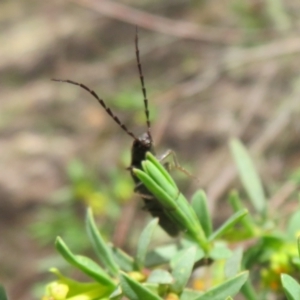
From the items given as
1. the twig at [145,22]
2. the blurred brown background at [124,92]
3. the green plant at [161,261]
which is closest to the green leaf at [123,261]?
the green plant at [161,261]

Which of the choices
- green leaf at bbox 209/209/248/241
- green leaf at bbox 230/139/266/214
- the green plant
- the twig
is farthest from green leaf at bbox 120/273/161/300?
the twig

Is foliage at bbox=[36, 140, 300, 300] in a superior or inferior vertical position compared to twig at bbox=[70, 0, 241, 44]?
inferior

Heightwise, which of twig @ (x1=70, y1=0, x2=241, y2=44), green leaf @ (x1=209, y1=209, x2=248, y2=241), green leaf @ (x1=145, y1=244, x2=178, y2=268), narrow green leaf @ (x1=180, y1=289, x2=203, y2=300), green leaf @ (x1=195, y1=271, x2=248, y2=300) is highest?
twig @ (x1=70, y1=0, x2=241, y2=44)

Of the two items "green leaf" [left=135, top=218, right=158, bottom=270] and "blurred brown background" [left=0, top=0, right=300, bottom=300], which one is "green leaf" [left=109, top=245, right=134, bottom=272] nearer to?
"green leaf" [left=135, top=218, right=158, bottom=270]

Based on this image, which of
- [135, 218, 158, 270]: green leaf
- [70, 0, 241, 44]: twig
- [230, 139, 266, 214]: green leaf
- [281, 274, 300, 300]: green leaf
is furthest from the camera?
[70, 0, 241, 44]: twig

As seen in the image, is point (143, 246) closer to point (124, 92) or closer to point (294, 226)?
point (294, 226)

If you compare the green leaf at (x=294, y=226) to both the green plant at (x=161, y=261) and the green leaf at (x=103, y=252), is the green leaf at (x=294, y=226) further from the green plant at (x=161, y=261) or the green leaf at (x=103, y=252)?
the green leaf at (x=103, y=252)
